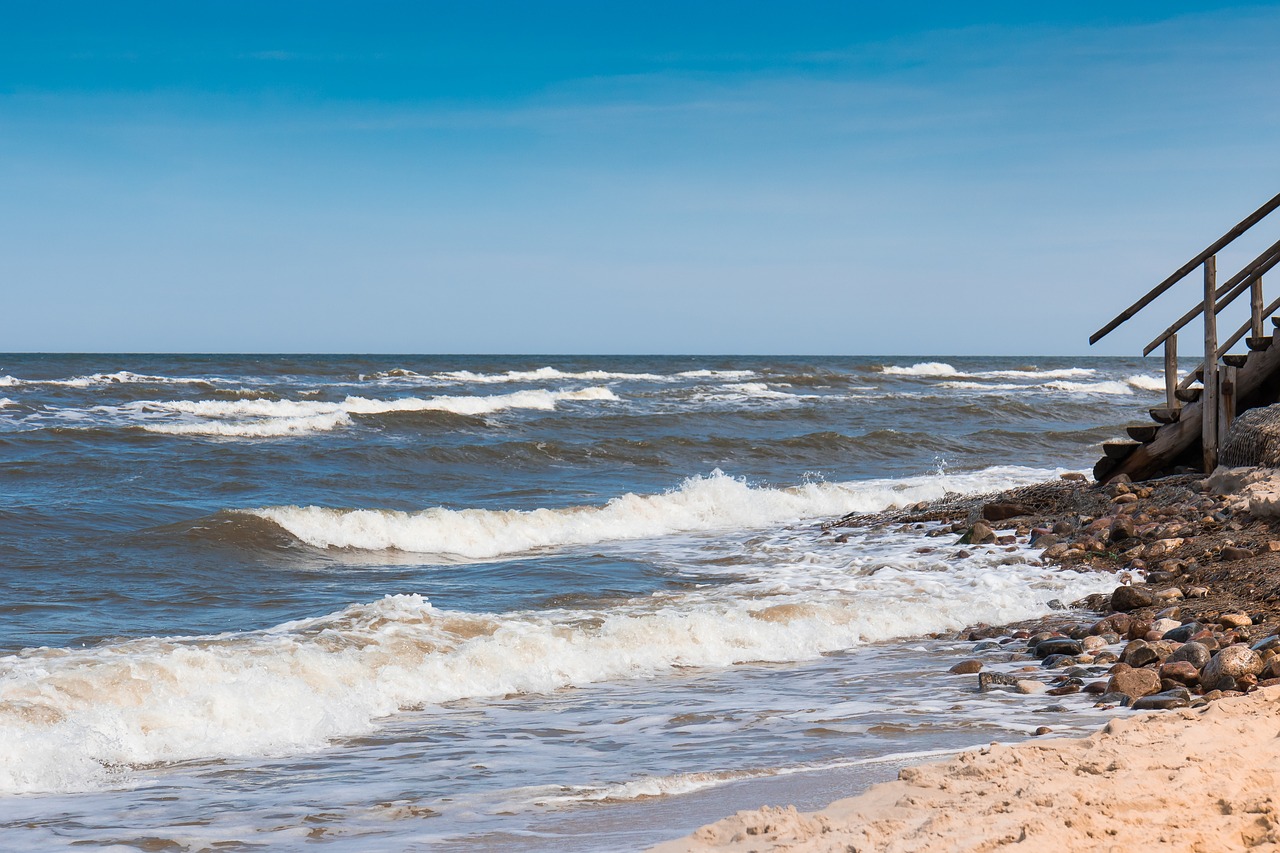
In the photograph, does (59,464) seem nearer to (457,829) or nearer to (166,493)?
(166,493)

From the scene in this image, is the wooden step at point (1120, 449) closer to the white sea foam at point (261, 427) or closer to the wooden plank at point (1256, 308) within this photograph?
the wooden plank at point (1256, 308)

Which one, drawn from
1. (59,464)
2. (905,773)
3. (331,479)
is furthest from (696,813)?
(59,464)

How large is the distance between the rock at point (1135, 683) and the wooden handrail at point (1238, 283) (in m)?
5.69

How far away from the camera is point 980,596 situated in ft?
27.3

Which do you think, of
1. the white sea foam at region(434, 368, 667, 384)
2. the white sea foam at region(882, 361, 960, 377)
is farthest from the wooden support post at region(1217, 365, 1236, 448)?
the white sea foam at region(882, 361, 960, 377)

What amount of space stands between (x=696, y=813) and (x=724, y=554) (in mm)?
7311

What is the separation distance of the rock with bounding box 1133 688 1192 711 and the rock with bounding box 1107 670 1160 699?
122mm

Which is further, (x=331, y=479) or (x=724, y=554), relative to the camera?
(x=331, y=479)

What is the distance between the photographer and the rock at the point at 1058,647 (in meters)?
6.35

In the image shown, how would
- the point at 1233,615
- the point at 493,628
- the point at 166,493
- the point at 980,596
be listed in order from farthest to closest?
the point at 166,493, the point at 980,596, the point at 493,628, the point at 1233,615

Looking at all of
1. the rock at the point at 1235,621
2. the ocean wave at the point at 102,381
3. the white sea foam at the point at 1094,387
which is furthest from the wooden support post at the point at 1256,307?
the white sea foam at the point at 1094,387

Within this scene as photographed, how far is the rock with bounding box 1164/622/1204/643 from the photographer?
6164 millimetres

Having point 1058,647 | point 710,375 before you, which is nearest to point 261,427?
point 1058,647

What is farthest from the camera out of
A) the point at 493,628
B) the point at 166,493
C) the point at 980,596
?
the point at 166,493
